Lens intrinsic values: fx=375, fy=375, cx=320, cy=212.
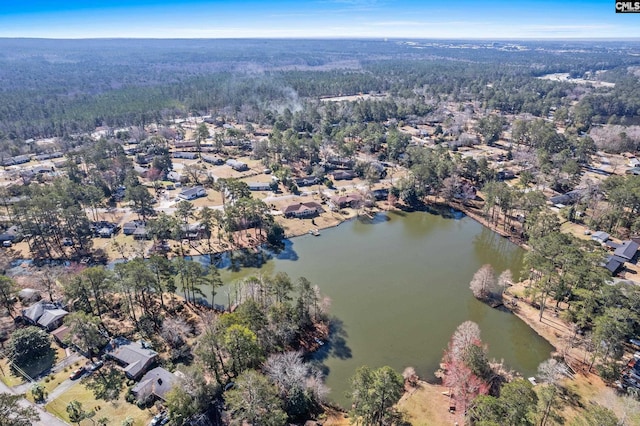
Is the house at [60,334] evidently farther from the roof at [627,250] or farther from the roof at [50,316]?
the roof at [627,250]

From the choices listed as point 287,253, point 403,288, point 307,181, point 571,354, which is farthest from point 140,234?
point 571,354

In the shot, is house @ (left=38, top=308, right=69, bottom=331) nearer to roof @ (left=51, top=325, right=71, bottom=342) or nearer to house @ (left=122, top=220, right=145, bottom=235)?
roof @ (left=51, top=325, right=71, bottom=342)

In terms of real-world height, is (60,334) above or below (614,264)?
above

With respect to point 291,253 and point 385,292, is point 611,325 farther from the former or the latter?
point 291,253

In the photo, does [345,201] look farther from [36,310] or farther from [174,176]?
[36,310]

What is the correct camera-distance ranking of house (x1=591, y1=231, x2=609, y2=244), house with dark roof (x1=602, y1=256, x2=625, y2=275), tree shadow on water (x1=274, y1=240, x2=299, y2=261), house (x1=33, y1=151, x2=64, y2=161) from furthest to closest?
house (x1=33, y1=151, x2=64, y2=161) < house (x1=591, y1=231, x2=609, y2=244) < tree shadow on water (x1=274, y1=240, x2=299, y2=261) < house with dark roof (x1=602, y1=256, x2=625, y2=275)

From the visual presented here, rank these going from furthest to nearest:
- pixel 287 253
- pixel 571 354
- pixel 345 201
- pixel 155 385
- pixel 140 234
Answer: pixel 345 201 → pixel 140 234 → pixel 287 253 → pixel 571 354 → pixel 155 385

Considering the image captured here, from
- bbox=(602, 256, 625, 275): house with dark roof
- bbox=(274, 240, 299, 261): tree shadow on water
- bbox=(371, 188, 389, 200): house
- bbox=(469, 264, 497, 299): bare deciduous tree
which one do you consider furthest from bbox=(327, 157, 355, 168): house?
bbox=(602, 256, 625, 275): house with dark roof
